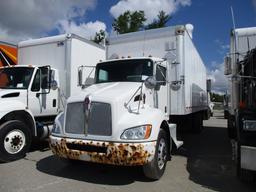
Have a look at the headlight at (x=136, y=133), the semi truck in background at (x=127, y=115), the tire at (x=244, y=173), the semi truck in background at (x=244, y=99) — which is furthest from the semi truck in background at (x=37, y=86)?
the tire at (x=244, y=173)

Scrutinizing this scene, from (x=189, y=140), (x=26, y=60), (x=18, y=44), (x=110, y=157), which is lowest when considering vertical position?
(x=189, y=140)

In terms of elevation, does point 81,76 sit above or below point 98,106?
above

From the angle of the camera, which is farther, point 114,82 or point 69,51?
point 69,51

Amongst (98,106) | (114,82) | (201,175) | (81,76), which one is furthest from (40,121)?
(201,175)

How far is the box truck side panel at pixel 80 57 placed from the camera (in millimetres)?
8116

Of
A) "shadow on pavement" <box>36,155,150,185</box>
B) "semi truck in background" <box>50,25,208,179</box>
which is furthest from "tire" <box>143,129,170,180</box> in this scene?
"shadow on pavement" <box>36,155,150,185</box>

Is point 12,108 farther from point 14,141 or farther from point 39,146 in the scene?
point 39,146

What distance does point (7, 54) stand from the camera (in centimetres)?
941

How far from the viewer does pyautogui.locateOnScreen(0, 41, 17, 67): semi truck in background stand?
9.25 m

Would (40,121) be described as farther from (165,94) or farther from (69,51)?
(165,94)

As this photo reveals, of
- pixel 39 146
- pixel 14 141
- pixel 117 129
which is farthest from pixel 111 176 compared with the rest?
pixel 39 146

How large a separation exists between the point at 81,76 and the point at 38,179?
333cm

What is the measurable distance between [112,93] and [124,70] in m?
1.37

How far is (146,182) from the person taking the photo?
5.00 meters
